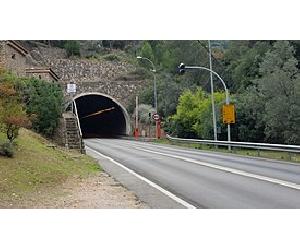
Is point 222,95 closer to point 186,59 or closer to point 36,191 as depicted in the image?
point 186,59

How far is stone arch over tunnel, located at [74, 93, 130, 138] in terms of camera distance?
6700cm

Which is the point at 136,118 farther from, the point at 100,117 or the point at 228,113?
the point at 228,113

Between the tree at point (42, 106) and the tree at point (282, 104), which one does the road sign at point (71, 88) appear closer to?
the tree at point (282, 104)

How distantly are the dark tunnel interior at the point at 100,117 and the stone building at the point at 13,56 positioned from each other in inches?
807

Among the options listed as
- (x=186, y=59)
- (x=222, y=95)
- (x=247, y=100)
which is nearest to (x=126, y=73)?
(x=186, y=59)

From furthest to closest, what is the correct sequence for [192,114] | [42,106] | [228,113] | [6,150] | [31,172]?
1. [192,114]
2. [228,113]
3. [42,106]
4. [6,150]
5. [31,172]

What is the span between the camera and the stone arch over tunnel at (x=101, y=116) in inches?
2638

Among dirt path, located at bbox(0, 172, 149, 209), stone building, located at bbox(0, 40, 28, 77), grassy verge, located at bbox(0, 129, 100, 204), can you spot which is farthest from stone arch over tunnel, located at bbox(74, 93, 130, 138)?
dirt path, located at bbox(0, 172, 149, 209)

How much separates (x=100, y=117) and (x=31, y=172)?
59.9 m

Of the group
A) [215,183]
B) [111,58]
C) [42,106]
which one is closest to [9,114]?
[215,183]

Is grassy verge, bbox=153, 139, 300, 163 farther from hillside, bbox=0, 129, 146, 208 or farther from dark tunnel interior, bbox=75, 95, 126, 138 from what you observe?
dark tunnel interior, bbox=75, 95, 126, 138

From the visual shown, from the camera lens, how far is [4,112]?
1730cm

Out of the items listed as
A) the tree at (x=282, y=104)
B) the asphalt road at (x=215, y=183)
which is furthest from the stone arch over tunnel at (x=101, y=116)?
the asphalt road at (x=215, y=183)

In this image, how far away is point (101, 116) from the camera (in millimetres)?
74438
